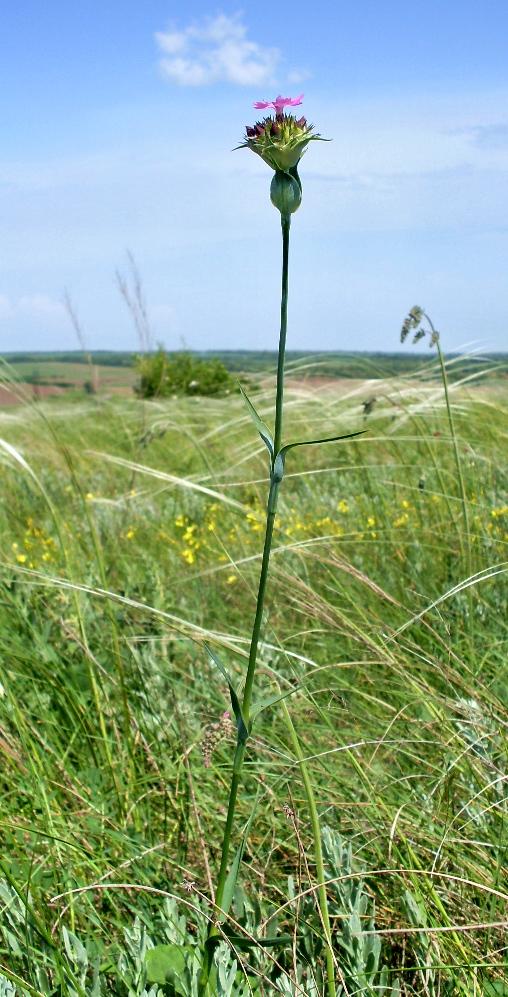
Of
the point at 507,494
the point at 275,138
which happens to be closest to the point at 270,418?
the point at 507,494

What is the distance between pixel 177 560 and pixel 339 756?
1541mm

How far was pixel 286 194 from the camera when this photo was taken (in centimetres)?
84

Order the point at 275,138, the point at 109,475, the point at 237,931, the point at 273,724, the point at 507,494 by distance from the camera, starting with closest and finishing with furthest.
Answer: the point at 275,138, the point at 237,931, the point at 273,724, the point at 507,494, the point at 109,475

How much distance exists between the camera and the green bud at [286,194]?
838 mm

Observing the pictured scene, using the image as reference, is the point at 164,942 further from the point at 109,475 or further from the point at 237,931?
the point at 109,475

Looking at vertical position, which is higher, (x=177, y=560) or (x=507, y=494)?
(x=507, y=494)

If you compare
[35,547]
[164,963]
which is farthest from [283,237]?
[35,547]

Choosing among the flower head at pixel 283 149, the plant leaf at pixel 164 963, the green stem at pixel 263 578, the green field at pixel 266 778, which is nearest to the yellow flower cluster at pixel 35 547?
the green field at pixel 266 778

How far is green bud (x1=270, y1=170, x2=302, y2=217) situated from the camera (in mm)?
838

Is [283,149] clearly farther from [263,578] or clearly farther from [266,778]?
[266,778]

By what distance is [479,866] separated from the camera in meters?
1.27

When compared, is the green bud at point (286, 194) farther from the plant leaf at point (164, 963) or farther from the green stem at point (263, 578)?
the plant leaf at point (164, 963)

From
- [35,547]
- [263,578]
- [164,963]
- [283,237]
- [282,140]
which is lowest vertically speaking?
[164,963]

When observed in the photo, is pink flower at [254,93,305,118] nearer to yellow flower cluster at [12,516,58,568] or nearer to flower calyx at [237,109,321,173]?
flower calyx at [237,109,321,173]
